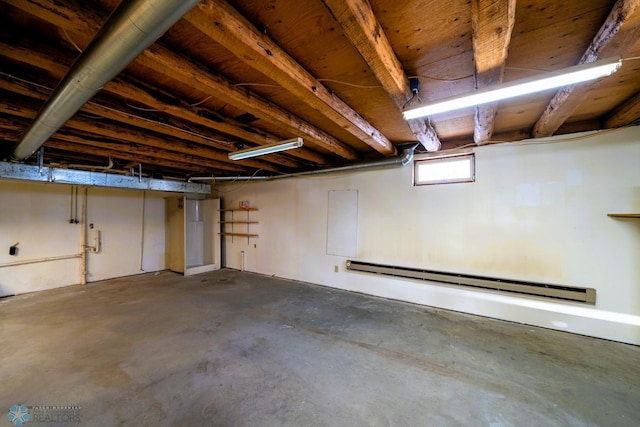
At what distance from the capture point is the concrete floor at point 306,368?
1.71 meters

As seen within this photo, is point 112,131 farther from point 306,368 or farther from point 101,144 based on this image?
point 306,368

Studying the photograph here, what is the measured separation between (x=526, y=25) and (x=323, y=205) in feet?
12.2

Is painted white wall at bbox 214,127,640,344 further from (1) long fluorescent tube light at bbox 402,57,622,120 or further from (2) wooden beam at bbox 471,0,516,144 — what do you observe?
(2) wooden beam at bbox 471,0,516,144

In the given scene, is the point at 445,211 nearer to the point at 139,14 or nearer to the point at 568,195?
the point at 568,195

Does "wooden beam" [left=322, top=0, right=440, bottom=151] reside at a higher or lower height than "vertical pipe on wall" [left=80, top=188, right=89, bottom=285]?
higher

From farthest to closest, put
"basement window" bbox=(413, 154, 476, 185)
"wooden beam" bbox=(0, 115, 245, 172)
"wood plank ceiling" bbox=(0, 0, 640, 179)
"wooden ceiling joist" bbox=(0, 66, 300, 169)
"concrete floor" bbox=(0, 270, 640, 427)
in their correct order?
1. "basement window" bbox=(413, 154, 476, 185)
2. "wooden beam" bbox=(0, 115, 245, 172)
3. "wooden ceiling joist" bbox=(0, 66, 300, 169)
4. "concrete floor" bbox=(0, 270, 640, 427)
5. "wood plank ceiling" bbox=(0, 0, 640, 179)

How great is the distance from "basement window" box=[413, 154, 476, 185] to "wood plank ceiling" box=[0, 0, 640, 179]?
67 cm

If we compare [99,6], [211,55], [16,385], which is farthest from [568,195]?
[16,385]

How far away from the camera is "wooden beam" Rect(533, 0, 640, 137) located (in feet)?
3.92

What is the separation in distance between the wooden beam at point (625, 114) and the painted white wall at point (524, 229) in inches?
5.4

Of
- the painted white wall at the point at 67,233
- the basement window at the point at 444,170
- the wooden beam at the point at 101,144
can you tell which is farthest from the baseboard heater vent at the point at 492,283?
the painted white wall at the point at 67,233

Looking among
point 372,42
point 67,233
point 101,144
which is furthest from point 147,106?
point 67,233

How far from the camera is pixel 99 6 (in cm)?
126

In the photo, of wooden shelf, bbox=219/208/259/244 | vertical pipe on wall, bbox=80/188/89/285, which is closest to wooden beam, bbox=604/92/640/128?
wooden shelf, bbox=219/208/259/244
